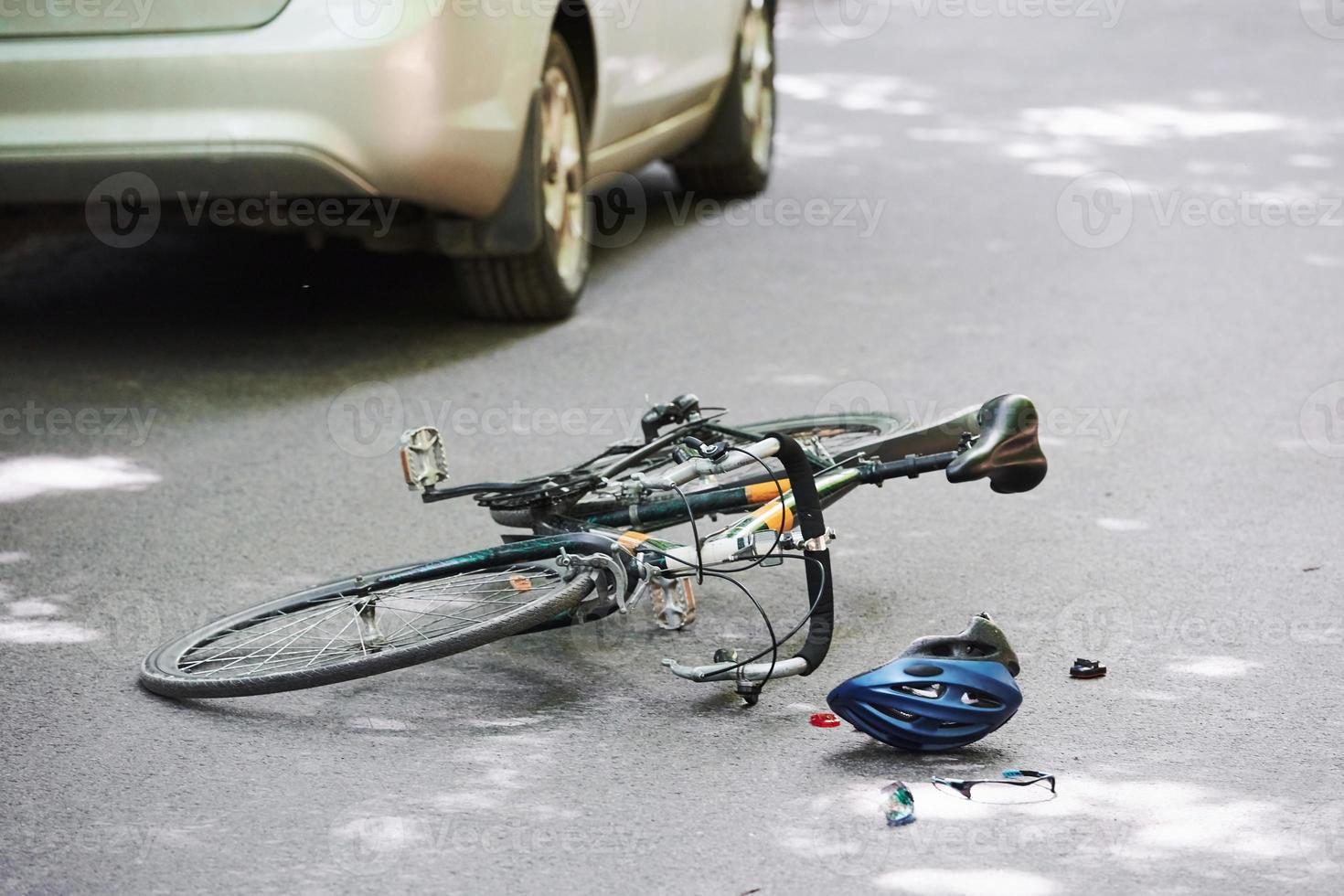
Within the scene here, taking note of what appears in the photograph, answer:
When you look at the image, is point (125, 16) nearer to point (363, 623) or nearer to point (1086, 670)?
point (363, 623)

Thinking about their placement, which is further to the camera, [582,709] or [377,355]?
[377,355]

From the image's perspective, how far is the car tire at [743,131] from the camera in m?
9.30

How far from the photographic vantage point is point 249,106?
600 centimetres

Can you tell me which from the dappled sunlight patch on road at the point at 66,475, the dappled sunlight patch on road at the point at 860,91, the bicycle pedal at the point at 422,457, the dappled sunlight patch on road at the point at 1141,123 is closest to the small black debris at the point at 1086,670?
the bicycle pedal at the point at 422,457

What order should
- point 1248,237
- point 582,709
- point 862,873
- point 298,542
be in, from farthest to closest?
point 1248,237 < point 298,542 < point 582,709 < point 862,873

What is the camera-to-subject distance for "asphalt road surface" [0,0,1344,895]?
3.44 meters

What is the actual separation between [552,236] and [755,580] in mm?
2599

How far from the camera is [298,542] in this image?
5.12 metres

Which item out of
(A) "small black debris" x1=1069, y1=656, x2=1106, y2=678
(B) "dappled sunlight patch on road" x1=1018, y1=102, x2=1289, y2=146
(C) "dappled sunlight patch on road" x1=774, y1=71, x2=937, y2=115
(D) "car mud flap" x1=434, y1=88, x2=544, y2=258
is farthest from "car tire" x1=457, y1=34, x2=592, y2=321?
(C) "dappled sunlight patch on road" x1=774, y1=71, x2=937, y2=115

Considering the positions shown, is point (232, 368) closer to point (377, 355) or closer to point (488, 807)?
point (377, 355)

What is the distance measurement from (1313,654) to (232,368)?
412 cm

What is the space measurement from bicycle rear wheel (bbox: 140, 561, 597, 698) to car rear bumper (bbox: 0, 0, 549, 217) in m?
2.19

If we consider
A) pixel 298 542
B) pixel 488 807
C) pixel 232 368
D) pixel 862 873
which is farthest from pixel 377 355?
pixel 862 873

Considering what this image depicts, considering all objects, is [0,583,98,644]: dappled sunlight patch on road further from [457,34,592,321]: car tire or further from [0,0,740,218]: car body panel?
[457,34,592,321]: car tire
